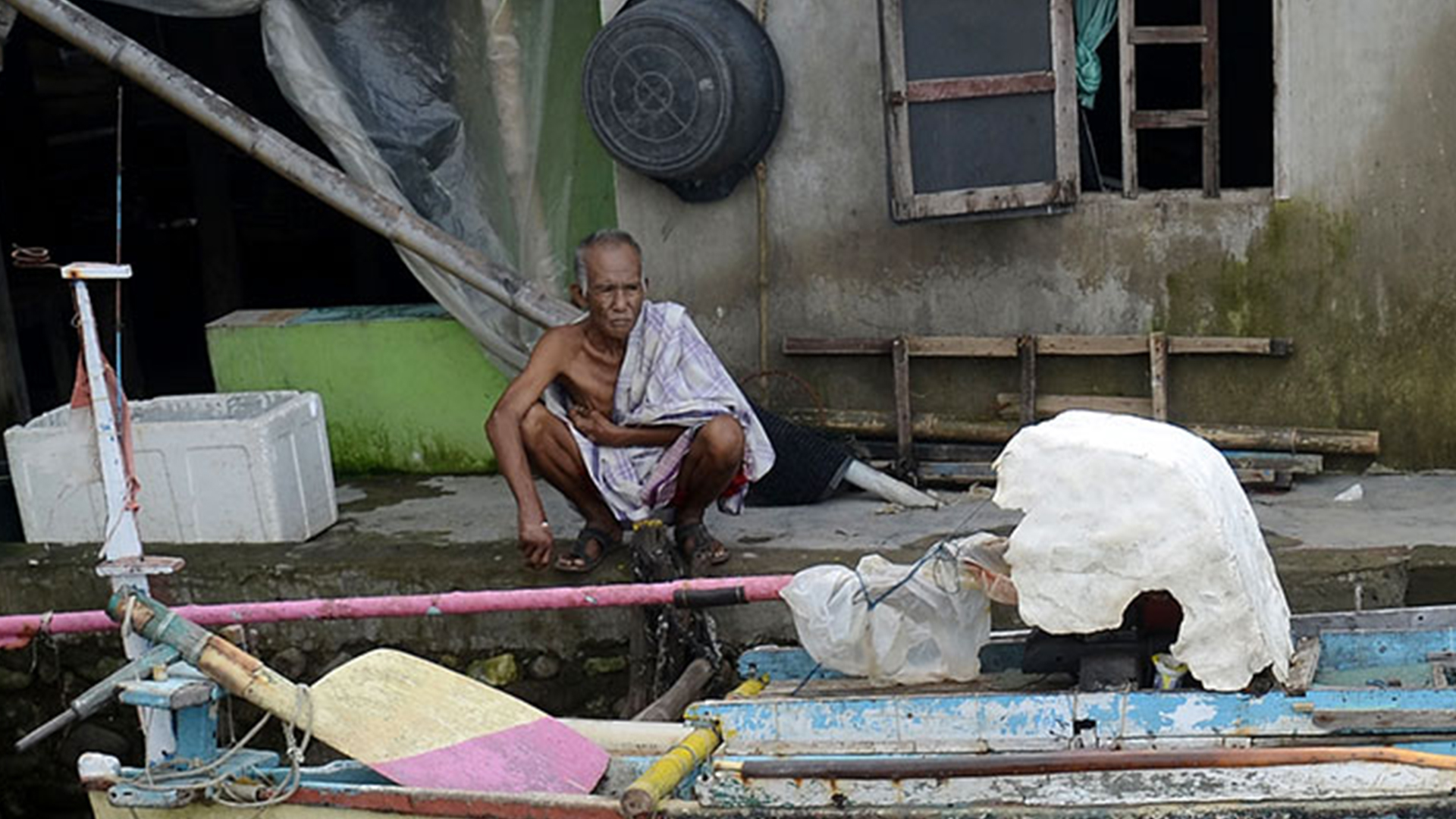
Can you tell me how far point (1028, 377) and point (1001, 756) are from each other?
2.94 meters

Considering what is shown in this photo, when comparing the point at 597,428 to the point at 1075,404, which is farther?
the point at 1075,404

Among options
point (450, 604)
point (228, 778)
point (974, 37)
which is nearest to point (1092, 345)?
point (974, 37)

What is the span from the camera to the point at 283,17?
6902 millimetres

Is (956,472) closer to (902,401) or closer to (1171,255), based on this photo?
(902,401)

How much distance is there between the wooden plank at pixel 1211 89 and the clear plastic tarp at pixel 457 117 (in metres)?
2.38

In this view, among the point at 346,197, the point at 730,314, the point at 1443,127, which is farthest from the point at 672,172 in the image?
the point at 1443,127

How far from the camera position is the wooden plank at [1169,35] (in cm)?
635

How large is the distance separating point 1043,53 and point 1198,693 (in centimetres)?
306

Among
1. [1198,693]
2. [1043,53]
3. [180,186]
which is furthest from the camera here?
[180,186]

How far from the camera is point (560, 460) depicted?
5.86 meters

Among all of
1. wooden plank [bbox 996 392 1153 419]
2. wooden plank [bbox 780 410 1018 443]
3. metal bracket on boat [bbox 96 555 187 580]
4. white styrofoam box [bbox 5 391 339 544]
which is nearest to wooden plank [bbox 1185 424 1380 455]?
wooden plank [bbox 996 392 1153 419]

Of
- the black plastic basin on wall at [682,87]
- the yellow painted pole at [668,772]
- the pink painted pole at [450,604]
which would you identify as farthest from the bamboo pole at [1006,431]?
the yellow painted pole at [668,772]

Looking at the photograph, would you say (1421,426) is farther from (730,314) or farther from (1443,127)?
(730,314)

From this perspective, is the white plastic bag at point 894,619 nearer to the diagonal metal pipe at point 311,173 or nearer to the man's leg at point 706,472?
the man's leg at point 706,472
